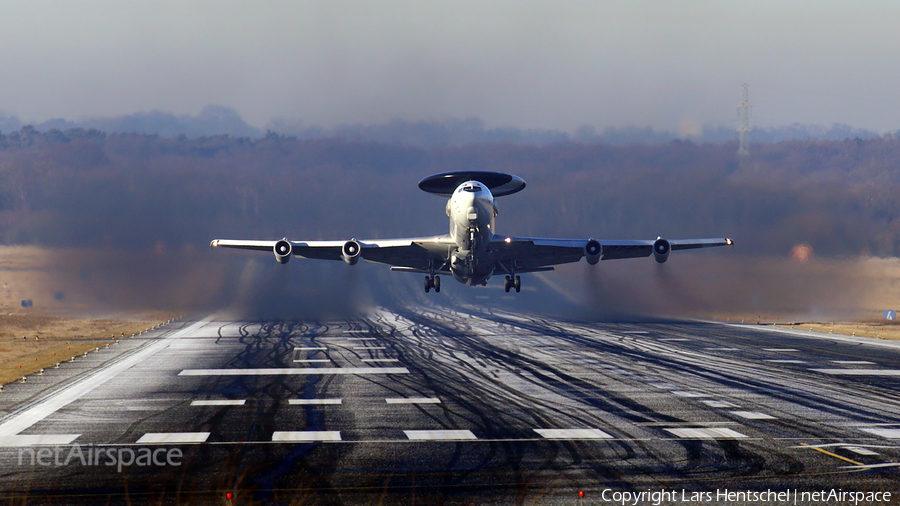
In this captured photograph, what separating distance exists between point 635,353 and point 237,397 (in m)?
33.8

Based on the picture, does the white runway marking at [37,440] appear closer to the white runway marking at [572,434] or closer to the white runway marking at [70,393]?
the white runway marking at [70,393]

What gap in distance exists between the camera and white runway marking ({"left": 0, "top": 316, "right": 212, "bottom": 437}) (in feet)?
97.5

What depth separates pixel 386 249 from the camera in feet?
185

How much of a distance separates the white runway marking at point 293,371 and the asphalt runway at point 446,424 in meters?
0.20

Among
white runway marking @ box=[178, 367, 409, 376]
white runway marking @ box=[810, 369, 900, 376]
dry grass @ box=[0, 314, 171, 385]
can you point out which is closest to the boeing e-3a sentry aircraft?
white runway marking @ box=[178, 367, 409, 376]

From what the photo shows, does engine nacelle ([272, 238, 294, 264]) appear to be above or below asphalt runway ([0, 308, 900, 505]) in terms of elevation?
above

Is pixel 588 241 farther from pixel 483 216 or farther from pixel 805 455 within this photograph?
pixel 805 455

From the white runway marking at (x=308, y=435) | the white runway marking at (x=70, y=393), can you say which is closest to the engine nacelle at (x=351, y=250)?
the white runway marking at (x=70, y=393)

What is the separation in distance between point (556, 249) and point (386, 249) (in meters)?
14.2

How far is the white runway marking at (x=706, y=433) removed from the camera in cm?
2756

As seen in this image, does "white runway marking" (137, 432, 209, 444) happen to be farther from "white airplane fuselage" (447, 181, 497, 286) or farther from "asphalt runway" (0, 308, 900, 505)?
"white airplane fuselage" (447, 181, 497, 286)

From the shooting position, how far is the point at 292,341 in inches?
2574

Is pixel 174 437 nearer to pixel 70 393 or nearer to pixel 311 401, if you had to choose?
pixel 311 401

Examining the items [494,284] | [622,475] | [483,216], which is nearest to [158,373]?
[483,216]
